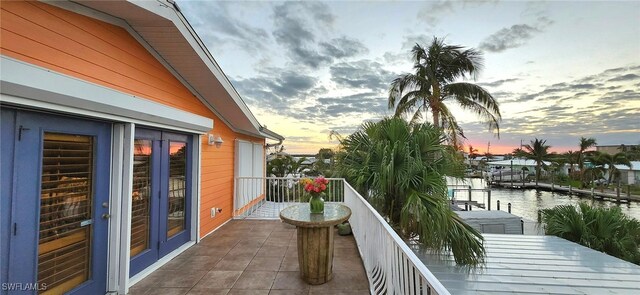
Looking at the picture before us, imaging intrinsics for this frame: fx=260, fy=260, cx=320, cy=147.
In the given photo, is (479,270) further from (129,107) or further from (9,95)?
(9,95)

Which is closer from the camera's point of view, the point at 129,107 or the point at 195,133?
the point at 129,107

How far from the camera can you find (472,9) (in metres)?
7.02

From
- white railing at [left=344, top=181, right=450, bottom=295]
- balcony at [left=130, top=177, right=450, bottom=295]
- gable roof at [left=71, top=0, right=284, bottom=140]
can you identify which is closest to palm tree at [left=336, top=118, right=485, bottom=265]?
balcony at [left=130, top=177, right=450, bottom=295]

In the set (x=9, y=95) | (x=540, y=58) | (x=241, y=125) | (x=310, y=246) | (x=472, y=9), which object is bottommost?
(x=310, y=246)

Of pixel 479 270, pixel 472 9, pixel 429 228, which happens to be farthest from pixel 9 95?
pixel 472 9

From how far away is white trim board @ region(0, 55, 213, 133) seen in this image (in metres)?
1.78

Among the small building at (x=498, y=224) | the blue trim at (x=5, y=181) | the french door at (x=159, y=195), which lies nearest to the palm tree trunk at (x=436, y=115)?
the small building at (x=498, y=224)

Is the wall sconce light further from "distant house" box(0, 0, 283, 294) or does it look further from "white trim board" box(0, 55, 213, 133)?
"white trim board" box(0, 55, 213, 133)

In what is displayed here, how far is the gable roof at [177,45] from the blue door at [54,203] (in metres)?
1.25

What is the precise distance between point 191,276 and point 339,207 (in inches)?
87.4

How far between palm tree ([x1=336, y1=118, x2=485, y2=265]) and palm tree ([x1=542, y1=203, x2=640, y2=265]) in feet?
16.5

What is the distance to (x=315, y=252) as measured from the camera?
10.4ft

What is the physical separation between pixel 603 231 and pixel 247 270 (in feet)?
28.1

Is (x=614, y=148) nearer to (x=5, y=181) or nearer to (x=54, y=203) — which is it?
(x=54, y=203)
